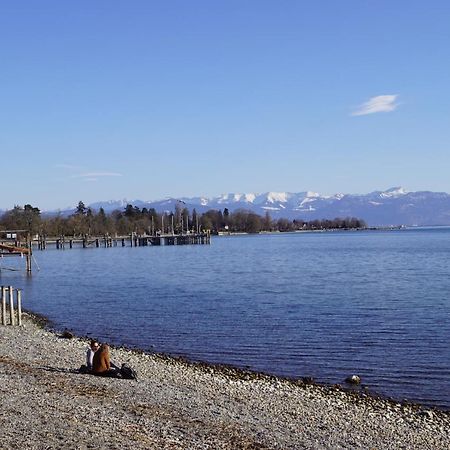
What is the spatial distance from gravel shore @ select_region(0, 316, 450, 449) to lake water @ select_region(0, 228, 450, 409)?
2.89 meters

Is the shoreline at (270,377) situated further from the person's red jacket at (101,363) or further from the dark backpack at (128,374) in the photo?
the person's red jacket at (101,363)

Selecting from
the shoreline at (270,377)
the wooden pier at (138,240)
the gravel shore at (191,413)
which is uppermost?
the wooden pier at (138,240)

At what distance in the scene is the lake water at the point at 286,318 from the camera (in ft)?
83.4

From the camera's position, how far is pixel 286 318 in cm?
3775

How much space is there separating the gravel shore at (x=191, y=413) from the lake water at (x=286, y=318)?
289 cm

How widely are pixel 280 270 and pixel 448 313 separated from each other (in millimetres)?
39212

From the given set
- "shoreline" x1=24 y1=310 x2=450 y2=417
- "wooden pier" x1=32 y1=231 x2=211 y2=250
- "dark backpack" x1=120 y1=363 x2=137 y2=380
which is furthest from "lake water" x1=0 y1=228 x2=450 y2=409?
"wooden pier" x1=32 y1=231 x2=211 y2=250

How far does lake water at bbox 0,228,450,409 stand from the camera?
25.4 meters

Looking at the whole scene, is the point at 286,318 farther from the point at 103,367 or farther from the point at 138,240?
the point at 138,240

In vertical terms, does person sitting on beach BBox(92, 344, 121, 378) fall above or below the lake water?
above

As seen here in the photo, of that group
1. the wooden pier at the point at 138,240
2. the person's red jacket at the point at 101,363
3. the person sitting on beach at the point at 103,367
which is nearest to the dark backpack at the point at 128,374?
the person sitting on beach at the point at 103,367

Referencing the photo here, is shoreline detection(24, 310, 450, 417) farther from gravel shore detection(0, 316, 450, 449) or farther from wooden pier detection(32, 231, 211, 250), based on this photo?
wooden pier detection(32, 231, 211, 250)

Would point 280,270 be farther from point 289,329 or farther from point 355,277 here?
point 289,329

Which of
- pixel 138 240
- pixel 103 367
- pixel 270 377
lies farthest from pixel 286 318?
pixel 138 240
